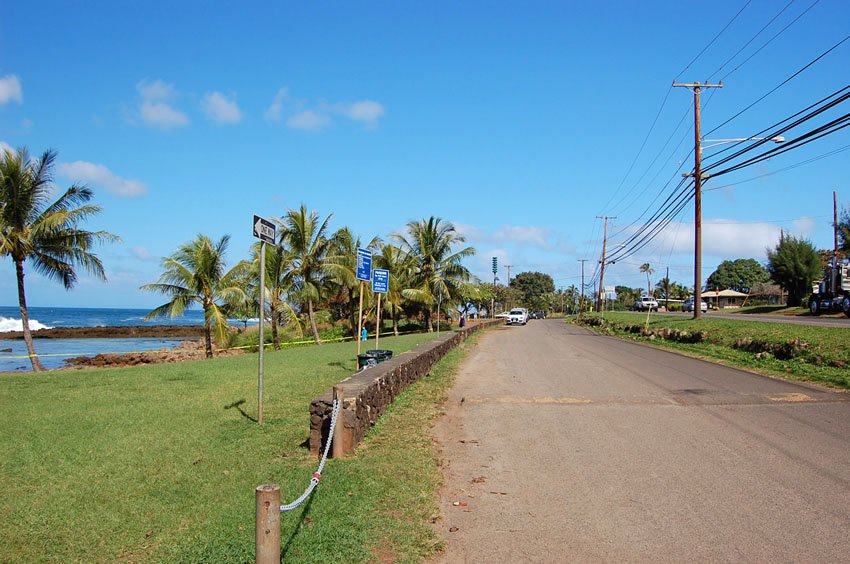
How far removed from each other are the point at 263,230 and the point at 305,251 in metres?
23.6

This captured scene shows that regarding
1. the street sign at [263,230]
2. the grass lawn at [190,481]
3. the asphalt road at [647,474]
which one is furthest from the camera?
the street sign at [263,230]

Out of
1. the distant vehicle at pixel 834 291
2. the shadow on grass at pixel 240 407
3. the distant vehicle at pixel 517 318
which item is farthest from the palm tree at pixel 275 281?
the distant vehicle at pixel 517 318

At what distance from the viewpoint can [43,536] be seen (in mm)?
4586

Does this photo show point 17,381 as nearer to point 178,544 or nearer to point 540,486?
point 178,544

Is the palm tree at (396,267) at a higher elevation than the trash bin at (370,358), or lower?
higher

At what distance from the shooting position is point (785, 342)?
17.4 meters

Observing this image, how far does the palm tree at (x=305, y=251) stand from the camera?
31422 millimetres

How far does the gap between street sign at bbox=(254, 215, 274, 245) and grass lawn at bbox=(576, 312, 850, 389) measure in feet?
36.4

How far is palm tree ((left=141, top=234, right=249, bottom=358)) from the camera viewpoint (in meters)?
25.7

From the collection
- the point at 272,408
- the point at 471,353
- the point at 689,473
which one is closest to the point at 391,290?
the point at 471,353

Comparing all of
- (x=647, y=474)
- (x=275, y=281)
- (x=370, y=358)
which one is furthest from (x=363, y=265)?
(x=275, y=281)

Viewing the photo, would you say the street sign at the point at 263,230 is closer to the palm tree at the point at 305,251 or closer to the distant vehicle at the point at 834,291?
the palm tree at the point at 305,251

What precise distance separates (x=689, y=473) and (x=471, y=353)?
56.5ft

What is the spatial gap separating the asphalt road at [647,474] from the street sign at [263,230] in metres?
3.55
